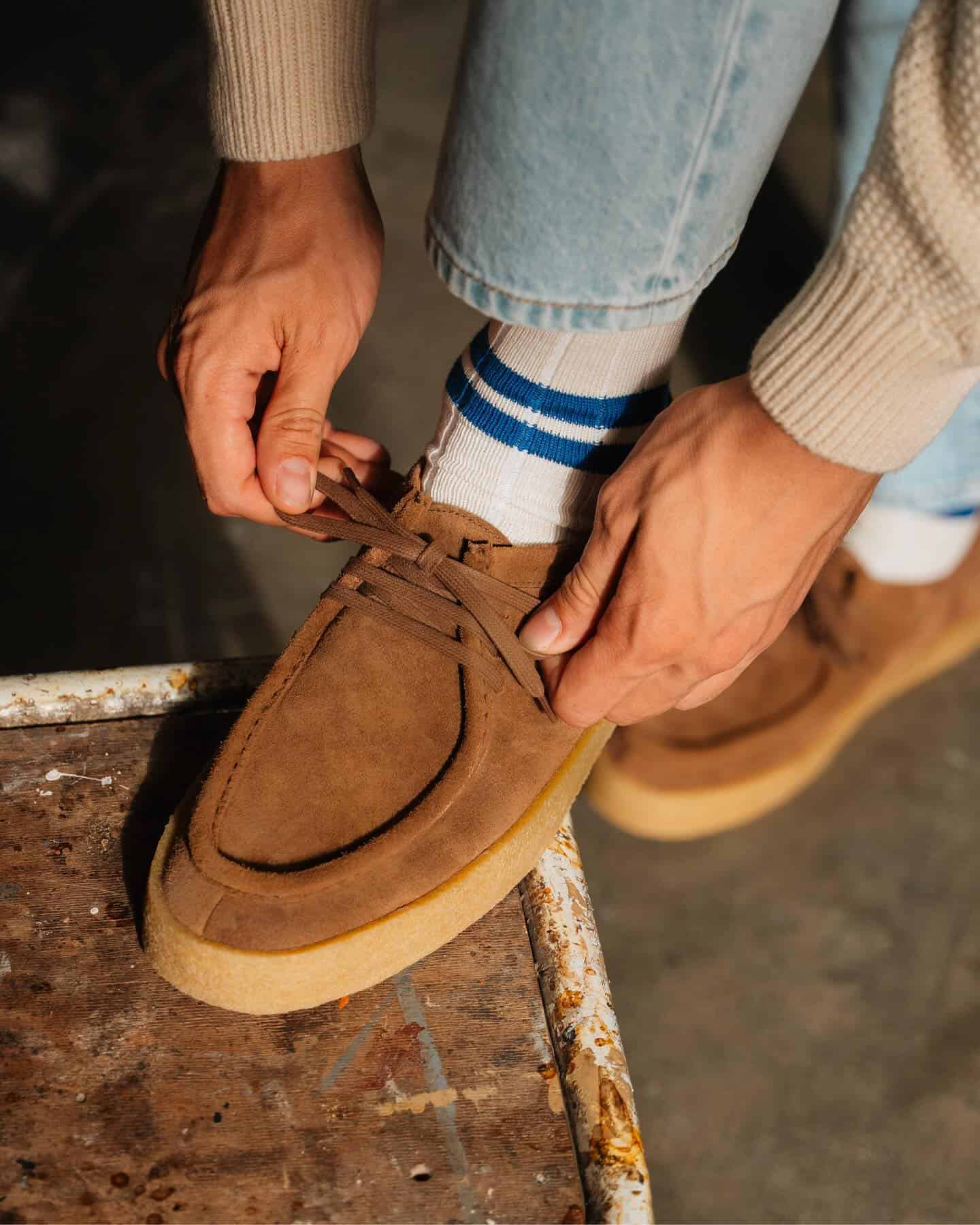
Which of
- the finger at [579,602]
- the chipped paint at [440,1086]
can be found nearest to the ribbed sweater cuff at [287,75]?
the finger at [579,602]

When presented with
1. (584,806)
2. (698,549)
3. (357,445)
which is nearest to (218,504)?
(357,445)

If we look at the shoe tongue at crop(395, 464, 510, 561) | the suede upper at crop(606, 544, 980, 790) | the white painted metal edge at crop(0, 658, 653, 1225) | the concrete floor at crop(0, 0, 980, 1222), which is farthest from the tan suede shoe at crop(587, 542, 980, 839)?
the shoe tongue at crop(395, 464, 510, 561)

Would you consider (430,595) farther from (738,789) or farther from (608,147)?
(738,789)

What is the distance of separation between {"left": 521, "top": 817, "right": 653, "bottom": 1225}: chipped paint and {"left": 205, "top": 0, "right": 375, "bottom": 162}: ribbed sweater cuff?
0.57 m

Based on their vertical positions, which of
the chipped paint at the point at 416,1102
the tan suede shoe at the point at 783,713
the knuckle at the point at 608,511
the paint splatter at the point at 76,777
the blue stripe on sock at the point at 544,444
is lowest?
the tan suede shoe at the point at 783,713

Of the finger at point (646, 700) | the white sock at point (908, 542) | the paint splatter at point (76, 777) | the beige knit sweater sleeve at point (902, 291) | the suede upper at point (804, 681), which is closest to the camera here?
the beige knit sweater sleeve at point (902, 291)

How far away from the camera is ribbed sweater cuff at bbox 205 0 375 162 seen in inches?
30.7

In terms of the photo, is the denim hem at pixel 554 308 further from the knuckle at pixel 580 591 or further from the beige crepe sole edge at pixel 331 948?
the beige crepe sole edge at pixel 331 948

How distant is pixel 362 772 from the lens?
29.6 inches

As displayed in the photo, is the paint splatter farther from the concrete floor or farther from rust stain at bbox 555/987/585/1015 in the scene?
the concrete floor

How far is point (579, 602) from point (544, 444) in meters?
0.15

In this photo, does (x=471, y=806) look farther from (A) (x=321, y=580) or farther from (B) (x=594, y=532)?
(A) (x=321, y=580)

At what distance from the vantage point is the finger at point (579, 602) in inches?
28.2

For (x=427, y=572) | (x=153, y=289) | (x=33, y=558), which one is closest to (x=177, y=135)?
(x=153, y=289)
